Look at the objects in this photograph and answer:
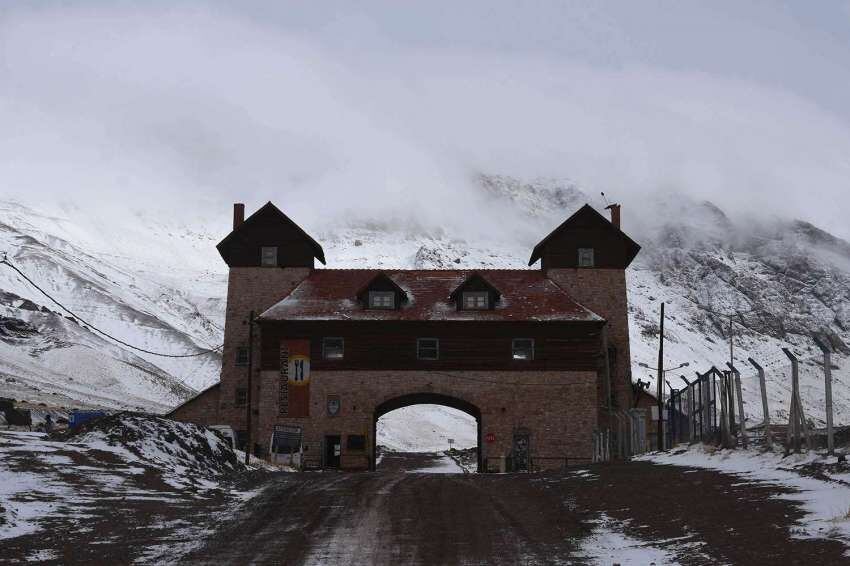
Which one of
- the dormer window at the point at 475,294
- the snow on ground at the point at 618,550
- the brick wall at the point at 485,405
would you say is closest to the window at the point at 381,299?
the dormer window at the point at 475,294

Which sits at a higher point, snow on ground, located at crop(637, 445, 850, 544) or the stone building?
the stone building

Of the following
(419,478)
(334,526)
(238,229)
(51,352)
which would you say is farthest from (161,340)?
(334,526)

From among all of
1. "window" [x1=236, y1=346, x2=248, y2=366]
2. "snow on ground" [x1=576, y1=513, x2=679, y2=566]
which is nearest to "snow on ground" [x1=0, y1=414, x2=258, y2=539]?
"snow on ground" [x1=576, y1=513, x2=679, y2=566]

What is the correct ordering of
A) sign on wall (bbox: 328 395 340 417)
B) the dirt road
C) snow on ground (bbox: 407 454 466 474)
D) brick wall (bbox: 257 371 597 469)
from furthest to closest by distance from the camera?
snow on ground (bbox: 407 454 466 474), sign on wall (bbox: 328 395 340 417), brick wall (bbox: 257 371 597 469), the dirt road

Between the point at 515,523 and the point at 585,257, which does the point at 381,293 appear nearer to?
the point at 585,257

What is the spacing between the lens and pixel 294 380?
51.9 metres

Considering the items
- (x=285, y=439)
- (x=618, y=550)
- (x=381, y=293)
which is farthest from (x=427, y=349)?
(x=618, y=550)

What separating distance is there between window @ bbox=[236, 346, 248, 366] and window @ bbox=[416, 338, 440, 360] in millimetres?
10717

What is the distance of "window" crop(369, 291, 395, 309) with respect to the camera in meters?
53.5

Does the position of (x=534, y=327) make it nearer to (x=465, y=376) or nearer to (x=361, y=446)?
(x=465, y=376)

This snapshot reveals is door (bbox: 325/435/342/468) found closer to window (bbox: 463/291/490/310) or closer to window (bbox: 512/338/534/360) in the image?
window (bbox: 463/291/490/310)

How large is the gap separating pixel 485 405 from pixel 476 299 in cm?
605

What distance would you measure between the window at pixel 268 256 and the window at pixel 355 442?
12461mm

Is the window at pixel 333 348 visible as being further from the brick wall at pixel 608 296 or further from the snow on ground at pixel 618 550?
the snow on ground at pixel 618 550
